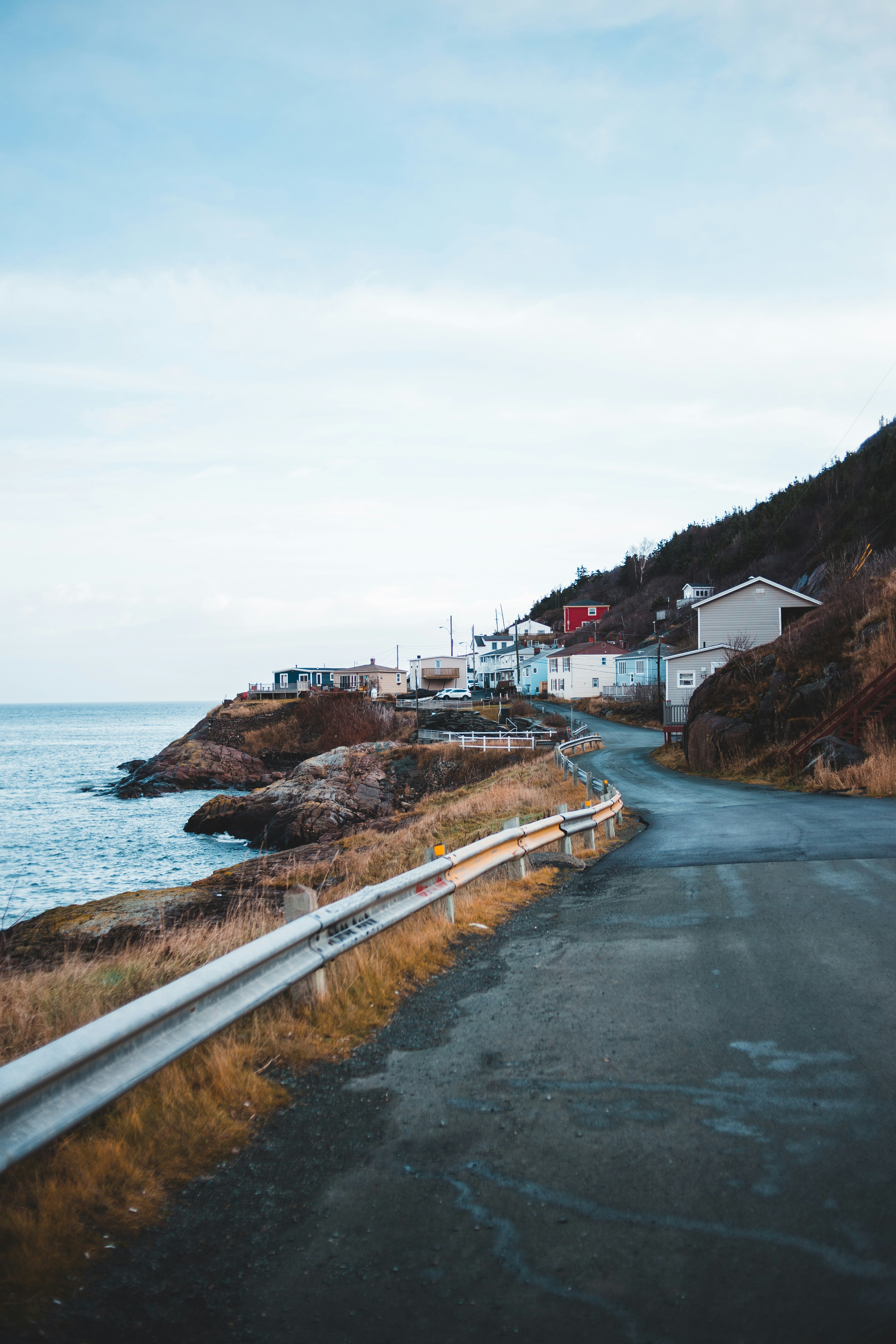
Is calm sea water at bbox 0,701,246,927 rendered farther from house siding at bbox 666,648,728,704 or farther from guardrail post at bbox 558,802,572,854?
house siding at bbox 666,648,728,704

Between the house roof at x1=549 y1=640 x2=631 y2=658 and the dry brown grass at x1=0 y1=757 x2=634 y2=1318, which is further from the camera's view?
the house roof at x1=549 y1=640 x2=631 y2=658

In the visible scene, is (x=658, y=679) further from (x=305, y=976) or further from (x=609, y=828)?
(x=305, y=976)

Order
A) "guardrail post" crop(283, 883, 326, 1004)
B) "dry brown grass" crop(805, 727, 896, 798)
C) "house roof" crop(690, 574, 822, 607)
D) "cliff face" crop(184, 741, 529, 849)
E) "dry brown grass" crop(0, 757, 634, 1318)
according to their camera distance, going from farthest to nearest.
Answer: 1. "house roof" crop(690, 574, 822, 607)
2. "cliff face" crop(184, 741, 529, 849)
3. "dry brown grass" crop(805, 727, 896, 798)
4. "guardrail post" crop(283, 883, 326, 1004)
5. "dry brown grass" crop(0, 757, 634, 1318)

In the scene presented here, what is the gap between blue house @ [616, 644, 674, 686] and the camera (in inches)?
2643

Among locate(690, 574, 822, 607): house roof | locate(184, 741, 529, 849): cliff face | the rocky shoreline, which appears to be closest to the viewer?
the rocky shoreline

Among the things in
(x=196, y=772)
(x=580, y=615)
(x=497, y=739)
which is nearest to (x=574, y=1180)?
(x=497, y=739)

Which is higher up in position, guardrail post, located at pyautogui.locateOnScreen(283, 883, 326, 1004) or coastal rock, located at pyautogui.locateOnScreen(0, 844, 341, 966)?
guardrail post, located at pyautogui.locateOnScreen(283, 883, 326, 1004)

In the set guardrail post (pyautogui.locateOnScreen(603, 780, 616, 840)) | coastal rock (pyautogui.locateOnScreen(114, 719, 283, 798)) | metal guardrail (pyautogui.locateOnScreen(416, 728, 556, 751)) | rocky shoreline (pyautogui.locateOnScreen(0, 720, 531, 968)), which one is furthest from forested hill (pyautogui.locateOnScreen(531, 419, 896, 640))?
coastal rock (pyautogui.locateOnScreen(114, 719, 283, 798))

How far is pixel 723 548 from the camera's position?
93625mm

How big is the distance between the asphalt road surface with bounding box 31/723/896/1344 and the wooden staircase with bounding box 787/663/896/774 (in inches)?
652

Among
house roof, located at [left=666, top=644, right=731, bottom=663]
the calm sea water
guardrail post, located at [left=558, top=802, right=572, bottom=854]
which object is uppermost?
house roof, located at [left=666, top=644, right=731, bottom=663]

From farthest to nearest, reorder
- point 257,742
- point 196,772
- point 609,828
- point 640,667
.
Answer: point 257,742 < point 640,667 < point 196,772 < point 609,828

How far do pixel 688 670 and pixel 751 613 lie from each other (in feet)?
16.2

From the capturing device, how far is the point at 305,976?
517 cm
